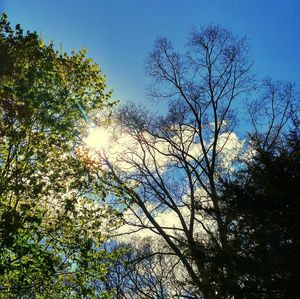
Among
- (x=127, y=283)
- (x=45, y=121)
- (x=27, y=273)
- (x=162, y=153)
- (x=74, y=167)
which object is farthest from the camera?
(x=127, y=283)

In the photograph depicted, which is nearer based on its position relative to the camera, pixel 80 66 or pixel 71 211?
pixel 71 211

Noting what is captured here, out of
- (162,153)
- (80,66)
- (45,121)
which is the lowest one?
(45,121)

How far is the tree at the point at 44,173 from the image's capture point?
8.20 meters

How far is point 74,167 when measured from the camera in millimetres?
9469

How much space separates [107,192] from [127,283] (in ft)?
61.1

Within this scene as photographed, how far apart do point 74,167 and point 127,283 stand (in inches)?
766

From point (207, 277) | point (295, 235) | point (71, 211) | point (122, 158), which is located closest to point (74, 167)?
point (71, 211)

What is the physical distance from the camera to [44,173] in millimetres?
8977

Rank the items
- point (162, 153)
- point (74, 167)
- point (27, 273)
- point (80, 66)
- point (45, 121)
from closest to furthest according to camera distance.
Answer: point (27, 273) < point (45, 121) < point (74, 167) < point (80, 66) < point (162, 153)

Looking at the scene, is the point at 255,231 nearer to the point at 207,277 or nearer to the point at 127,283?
the point at 207,277

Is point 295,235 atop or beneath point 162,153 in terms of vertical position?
beneath

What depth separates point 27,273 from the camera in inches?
320

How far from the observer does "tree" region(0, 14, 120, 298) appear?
26.9 ft

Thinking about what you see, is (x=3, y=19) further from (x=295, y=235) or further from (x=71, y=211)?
(x=295, y=235)
